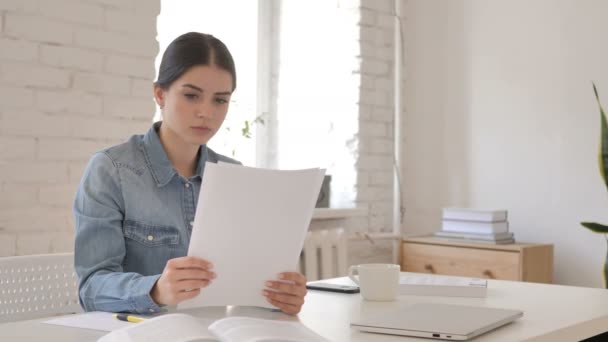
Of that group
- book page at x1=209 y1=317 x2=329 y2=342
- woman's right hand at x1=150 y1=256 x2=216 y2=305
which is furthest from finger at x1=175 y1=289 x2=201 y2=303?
book page at x1=209 y1=317 x2=329 y2=342

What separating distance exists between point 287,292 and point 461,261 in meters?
1.97

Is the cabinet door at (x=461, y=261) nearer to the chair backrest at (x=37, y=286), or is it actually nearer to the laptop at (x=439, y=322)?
the laptop at (x=439, y=322)

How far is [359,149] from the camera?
373cm

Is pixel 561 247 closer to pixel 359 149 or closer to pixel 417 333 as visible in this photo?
pixel 359 149

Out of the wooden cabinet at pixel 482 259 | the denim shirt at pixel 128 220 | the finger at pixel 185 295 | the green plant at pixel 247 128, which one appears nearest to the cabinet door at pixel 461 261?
the wooden cabinet at pixel 482 259

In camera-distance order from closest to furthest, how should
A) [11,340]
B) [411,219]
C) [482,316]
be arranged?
1. [11,340]
2. [482,316]
3. [411,219]

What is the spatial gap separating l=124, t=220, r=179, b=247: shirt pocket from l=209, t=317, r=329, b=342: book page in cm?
64

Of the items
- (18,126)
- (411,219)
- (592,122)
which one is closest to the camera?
(18,126)

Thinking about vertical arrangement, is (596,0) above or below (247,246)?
above

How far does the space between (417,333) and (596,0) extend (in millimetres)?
2479

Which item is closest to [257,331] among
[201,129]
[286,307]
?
[286,307]

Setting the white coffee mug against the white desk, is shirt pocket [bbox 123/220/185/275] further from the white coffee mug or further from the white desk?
the white coffee mug

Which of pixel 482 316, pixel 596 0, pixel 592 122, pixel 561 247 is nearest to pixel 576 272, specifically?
pixel 561 247

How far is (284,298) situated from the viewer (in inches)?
62.3
